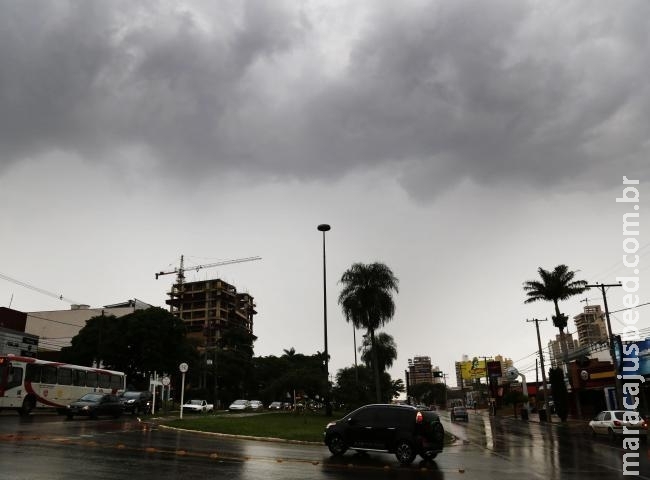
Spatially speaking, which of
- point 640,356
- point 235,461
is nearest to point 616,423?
point 640,356

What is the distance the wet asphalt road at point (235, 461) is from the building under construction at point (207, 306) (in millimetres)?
131626

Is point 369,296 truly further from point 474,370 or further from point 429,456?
point 474,370

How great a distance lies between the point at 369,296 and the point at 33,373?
25.8 metres

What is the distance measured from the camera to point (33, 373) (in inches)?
1256

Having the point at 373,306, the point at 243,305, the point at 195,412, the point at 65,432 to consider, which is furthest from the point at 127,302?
the point at 65,432

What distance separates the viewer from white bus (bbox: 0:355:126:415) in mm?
30422

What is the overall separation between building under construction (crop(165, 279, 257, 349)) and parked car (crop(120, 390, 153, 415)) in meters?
105

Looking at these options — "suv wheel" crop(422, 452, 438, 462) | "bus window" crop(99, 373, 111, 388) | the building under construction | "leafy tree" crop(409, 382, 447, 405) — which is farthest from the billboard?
"leafy tree" crop(409, 382, 447, 405)

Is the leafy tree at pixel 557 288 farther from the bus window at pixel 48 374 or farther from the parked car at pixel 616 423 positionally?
the bus window at pixel 48 374

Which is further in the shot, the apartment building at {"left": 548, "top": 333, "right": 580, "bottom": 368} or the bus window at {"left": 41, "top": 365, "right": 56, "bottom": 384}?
the apartment building at {"left": 548, "top": 333, "right": 580, "bottom": 368}

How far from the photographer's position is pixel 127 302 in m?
112

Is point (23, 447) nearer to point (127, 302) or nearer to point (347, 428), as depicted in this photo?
point (347, 428)

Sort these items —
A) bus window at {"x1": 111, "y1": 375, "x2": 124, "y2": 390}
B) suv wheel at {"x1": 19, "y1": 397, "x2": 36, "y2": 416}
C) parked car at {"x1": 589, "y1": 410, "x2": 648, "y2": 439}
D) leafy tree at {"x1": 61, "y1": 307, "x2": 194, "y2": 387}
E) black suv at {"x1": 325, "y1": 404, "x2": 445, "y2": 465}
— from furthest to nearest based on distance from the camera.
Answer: leafy tree at {"x1": 61, "y1": 307, "x2": 194, "y2": 387}
bus window at {"x1": 111, "y1": 375, "x2": 124, "y2": 390}
suv wheel at {"x1": 19, "y1": 397, "x2": 36, "y2": 416}
parked car at {"x1": 589, "y1": 410, "x2": 648, "y2": 439}
black suv at {"x1": 325, "y1": 404, "x2": 445, "y2": 465}

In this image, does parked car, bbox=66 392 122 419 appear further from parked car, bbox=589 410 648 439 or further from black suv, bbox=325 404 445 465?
parked car, bbox=589 410 648 439
